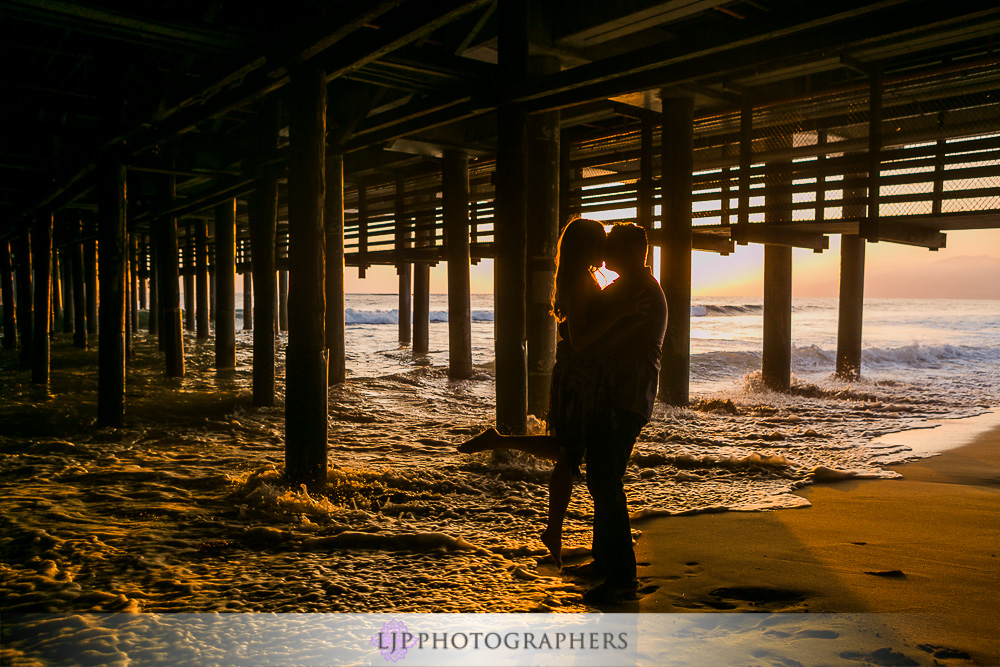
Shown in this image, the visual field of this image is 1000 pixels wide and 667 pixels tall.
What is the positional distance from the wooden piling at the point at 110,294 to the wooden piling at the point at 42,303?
478cm

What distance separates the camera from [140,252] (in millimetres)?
28125

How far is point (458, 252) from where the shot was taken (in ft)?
41.2

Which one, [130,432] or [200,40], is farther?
[130,432]

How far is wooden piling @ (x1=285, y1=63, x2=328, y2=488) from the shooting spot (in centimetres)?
480

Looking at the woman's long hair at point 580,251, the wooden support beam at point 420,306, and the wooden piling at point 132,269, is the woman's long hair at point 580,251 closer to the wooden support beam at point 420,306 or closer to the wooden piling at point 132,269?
the wooden piling at point 132,269

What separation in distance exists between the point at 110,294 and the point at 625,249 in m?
6.49

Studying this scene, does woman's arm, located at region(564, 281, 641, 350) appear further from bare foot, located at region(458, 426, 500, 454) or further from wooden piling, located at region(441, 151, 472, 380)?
wooden piling, located at region(441, 151, 472, 380)

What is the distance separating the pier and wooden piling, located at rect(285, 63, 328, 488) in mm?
16

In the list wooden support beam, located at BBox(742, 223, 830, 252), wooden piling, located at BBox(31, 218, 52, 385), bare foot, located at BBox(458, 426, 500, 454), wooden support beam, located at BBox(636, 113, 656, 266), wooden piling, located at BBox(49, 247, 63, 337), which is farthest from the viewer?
wooden piling, located at BBox(49, 247, 63, 337)

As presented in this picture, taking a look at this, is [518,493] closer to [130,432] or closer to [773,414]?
[130,432]

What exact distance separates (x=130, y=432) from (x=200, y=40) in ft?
14.5

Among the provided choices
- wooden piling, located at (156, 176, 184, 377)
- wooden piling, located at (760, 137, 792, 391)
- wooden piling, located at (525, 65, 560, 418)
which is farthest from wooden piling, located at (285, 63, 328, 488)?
wooden piling, located at (760, 137, 792, 391)

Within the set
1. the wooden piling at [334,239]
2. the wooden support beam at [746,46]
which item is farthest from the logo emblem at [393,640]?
the wooden piling at [334,239]

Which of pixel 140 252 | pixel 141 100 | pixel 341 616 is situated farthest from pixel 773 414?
pixel 140 252
